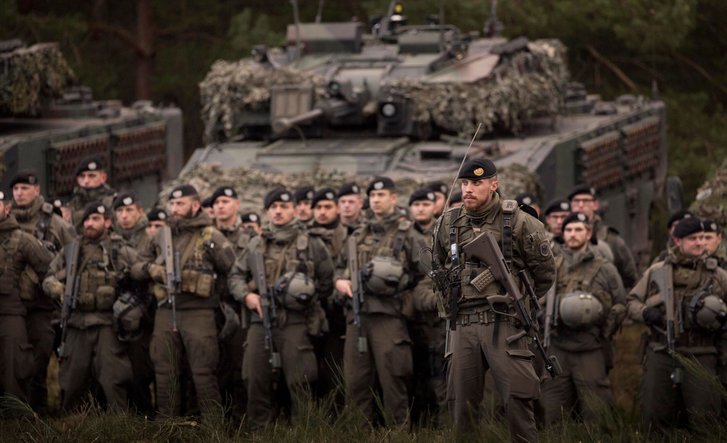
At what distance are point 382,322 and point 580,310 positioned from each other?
4.47 ft

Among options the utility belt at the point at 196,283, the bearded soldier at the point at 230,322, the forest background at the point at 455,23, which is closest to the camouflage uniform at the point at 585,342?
the bearded soldier at the point at 230,322

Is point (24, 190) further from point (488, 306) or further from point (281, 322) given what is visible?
point (488, 306)

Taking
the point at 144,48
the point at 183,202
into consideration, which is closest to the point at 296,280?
the point at 183,202

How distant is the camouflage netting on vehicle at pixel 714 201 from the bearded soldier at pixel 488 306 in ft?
13.3

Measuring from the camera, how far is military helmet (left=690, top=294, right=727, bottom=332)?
38.6 feet

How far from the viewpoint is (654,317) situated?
471 inches

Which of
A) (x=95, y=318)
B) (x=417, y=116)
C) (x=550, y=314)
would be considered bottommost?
(x=95, y=318)

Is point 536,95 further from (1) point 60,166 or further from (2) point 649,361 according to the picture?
(2) point 649,361

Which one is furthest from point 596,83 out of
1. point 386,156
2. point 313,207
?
point 313,207

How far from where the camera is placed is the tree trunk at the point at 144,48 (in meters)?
27.5

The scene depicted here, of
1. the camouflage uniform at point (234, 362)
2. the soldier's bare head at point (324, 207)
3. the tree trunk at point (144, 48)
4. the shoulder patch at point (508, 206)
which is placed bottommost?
the tree trunk at point (144, 48)

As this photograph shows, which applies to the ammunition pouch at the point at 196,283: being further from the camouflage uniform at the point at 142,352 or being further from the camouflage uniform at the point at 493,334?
the camouflage uniform at the point at 493,334

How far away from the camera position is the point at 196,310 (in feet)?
42.4

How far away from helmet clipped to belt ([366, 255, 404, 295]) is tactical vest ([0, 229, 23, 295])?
2.47m
